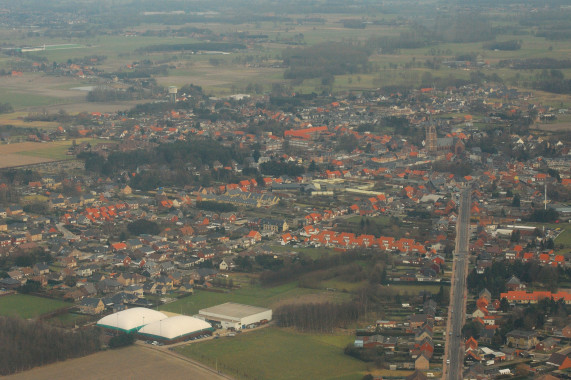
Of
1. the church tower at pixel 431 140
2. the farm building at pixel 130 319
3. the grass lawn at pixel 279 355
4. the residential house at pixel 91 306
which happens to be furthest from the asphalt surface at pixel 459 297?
the church tower at pixel 431 140

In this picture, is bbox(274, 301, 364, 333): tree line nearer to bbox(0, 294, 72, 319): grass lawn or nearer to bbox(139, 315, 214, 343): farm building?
bbox(139, 315, 214, 343): farm building

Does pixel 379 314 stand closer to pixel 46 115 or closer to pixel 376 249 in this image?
pixel 376 249

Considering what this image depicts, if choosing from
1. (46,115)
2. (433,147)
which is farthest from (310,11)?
(433,147)

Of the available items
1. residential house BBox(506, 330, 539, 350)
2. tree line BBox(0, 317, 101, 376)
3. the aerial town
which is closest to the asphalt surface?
the aerial town

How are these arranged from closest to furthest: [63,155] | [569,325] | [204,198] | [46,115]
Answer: [569,325]
[204,198]
[63,155]
[46,115]

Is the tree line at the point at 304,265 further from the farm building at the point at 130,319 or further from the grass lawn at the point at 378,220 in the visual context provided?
the farm building at the point at 130,319

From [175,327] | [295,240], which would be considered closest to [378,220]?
[295,240]
